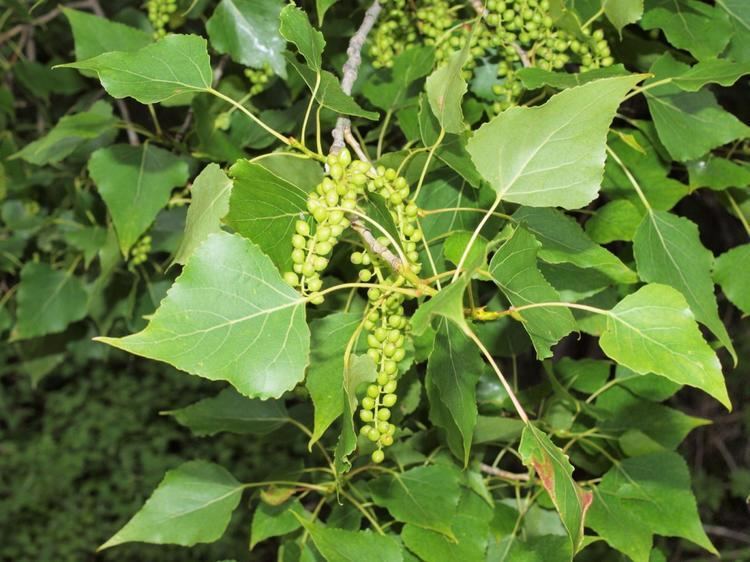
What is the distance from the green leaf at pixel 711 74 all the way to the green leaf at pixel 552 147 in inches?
8.1

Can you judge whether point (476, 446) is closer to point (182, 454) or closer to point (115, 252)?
point (115, 252)

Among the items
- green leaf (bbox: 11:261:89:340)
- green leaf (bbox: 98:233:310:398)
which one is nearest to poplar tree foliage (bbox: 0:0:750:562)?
green leaf (bbox: 98:233:310:398)

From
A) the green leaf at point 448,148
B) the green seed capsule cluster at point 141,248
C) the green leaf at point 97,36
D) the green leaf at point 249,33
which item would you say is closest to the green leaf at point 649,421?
the green leaf at point 448,148

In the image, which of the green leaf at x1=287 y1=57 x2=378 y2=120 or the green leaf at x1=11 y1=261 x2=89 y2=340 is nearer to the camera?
the green leaf at x1=287 y1=57 x2=378 y2=120

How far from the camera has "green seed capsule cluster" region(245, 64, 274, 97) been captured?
1.13 metres

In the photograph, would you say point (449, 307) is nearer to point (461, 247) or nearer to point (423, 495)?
point (461, 247)

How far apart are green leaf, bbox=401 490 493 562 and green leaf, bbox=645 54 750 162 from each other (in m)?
0.43

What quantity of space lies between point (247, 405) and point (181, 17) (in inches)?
21.9

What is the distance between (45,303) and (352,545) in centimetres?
89

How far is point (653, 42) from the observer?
3.22ft

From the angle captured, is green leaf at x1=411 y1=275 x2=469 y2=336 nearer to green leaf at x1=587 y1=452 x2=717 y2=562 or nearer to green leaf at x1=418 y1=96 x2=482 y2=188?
green leaf at x1=418 y1=96 x2=482 y2=188

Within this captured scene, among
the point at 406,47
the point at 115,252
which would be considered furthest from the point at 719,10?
the point at 115,252

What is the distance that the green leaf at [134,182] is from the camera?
1078 mm

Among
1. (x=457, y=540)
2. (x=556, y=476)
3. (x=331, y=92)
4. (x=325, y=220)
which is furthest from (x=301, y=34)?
(x=457, y=540)
